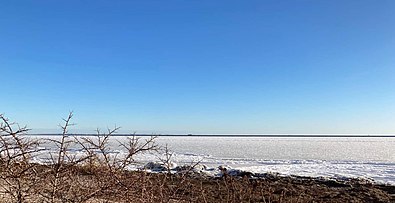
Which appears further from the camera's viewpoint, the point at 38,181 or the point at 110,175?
the point at 110,175

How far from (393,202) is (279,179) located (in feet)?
17.8

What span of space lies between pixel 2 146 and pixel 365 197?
1288 cm

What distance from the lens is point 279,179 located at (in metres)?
17.2

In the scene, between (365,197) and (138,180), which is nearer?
(138,180)

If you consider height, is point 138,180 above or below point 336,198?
above

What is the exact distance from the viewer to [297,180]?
17.2 m

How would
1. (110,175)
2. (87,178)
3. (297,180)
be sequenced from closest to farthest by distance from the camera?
(110,175) < (87,178) < (297,180)

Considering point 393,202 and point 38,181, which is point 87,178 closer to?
point 38,181

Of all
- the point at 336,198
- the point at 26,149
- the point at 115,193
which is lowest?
the point at 336,198

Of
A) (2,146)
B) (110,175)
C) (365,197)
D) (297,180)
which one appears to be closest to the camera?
(2,146)

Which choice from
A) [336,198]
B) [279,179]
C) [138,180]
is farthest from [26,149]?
[279,179]

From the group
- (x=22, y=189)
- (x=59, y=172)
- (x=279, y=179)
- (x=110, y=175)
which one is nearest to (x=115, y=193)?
(x=110, y=175)

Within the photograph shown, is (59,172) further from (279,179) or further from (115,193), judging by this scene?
(279,179)

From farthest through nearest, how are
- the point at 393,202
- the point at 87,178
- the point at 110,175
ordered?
the point at 393,202 → the point at 87,178 → the point at 110,175
